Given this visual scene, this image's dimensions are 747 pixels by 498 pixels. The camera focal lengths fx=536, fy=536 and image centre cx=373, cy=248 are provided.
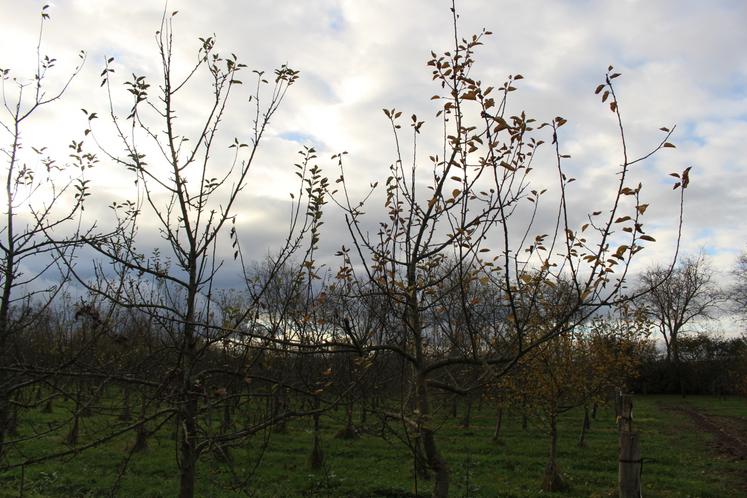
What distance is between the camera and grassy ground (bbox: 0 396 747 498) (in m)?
11.6

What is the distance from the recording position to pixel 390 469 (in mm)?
13992

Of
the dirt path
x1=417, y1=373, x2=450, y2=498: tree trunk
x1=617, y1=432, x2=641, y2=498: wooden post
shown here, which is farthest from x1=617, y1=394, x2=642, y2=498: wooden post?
the dirt path

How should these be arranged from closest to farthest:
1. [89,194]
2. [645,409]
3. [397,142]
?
[397,142] → [89,194] → [645,409]

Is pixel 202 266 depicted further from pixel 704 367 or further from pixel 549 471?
pixel 704 367

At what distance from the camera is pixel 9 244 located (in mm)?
4656

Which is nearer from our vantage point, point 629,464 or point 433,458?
point 433,458

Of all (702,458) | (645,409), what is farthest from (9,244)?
(645,409)

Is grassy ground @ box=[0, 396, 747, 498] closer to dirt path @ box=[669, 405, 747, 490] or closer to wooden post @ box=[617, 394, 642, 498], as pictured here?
dirt path @ box=[669, 405, 747, 490]

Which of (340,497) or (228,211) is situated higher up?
(228,211)

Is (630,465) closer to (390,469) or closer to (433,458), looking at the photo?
(433,458)

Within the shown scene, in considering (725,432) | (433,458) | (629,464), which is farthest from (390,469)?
(725,432)

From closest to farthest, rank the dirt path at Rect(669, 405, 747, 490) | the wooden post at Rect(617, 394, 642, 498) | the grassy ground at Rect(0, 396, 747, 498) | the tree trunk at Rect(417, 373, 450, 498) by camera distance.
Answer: the tree trunk at Rect(417, 373, 450, 498)
the wooden post at Rect(617, 394, 642, 498)
the grassy ground at Rect(0, 396, 747, 498)
the dirt path at Rect(669, 405, 747, 490)

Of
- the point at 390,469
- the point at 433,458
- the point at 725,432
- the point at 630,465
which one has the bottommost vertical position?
the point at 725,432

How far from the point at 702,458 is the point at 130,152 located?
60.3 ft
